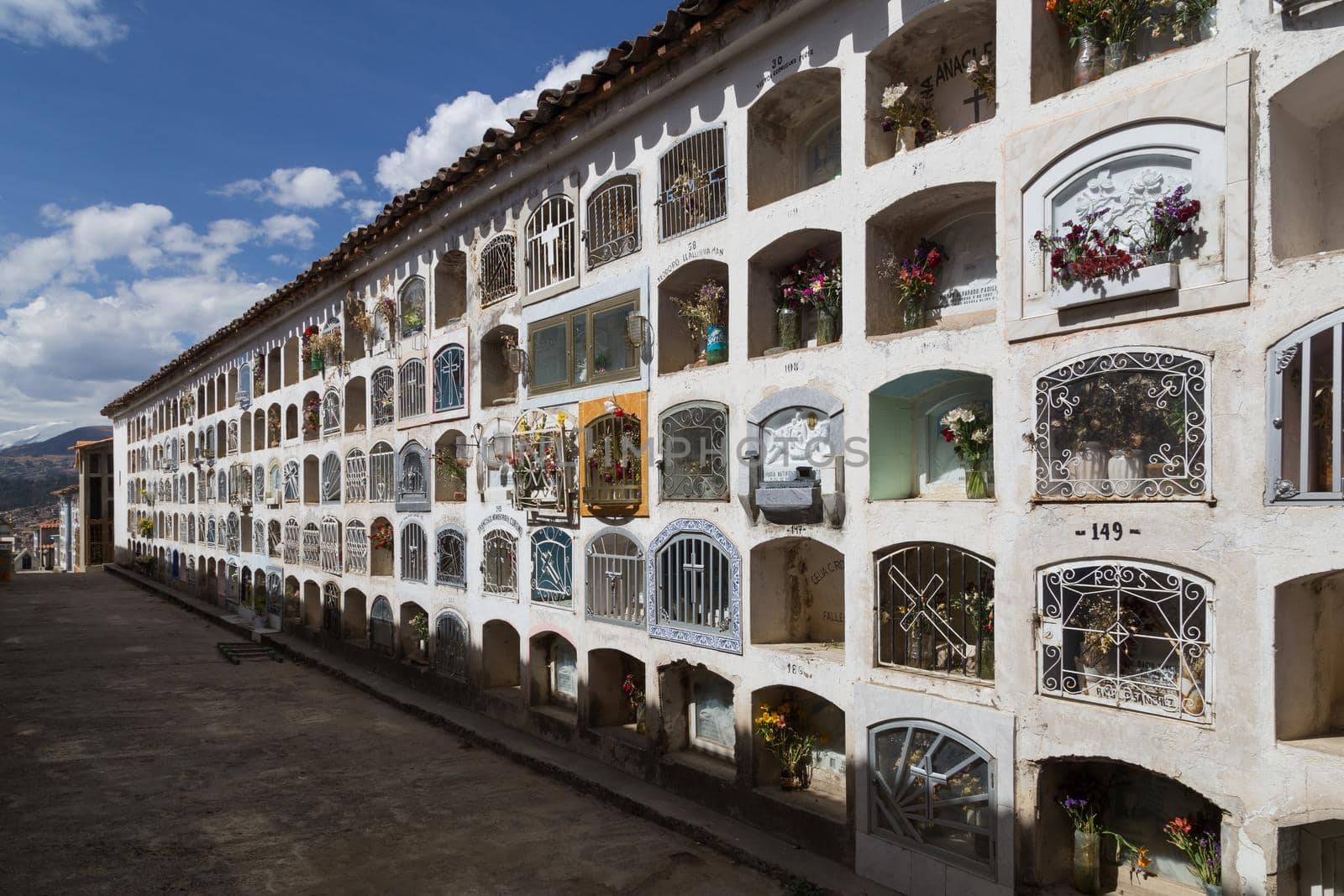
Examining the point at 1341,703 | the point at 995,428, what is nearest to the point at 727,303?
the point at 995,428

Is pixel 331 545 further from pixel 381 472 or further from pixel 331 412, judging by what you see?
pixel 381 472

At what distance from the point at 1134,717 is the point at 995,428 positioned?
2.41 m

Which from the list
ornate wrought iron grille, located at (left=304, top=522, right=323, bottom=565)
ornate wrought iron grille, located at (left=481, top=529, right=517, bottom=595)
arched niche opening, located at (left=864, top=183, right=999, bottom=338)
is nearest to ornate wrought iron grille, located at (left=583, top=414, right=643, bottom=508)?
ornate wrought iron grille, located at (left=481, top=529, right=517, bottom=595)

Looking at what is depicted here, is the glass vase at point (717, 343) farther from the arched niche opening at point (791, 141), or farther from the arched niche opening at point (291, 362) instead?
the arched niche opening at point (291, 362)

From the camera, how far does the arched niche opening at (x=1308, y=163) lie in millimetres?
6039

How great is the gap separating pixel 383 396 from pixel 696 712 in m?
10.8

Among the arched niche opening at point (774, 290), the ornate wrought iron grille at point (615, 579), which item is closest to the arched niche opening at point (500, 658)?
the ornate wrought iron grille at point (615, 579)

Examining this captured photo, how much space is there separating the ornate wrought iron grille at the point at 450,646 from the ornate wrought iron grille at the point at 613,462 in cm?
492

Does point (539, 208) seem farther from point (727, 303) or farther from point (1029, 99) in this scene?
point (1029, 99)

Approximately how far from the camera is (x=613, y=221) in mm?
12414

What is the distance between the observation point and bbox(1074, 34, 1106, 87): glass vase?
7.25 metres

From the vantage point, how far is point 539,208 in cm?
1394

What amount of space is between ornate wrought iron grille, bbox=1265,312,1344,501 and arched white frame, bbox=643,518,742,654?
5.39m

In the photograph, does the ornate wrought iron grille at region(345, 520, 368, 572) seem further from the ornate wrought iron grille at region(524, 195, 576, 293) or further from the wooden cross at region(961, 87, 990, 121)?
the wooden cross at region(961, 87, 990, 121)
